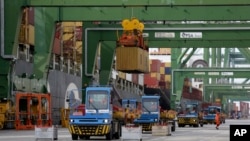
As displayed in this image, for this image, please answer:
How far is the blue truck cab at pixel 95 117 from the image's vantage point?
918 inches

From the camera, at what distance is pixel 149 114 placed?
113 ft

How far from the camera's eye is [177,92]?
8831cm

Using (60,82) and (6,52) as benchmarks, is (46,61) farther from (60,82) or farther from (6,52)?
(60,82)

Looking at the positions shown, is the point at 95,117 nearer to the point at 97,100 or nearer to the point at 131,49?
the point at 97,100

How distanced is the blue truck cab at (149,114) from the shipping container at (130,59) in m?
2.20

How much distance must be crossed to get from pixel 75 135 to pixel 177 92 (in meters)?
65.4

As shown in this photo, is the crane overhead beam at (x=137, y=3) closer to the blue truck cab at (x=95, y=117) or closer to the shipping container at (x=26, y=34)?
the blue truck cab at (x=95, y=117)

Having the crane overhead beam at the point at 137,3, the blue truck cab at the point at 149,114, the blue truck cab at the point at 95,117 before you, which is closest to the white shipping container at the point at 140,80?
the blue truck cab at the point at 149,114

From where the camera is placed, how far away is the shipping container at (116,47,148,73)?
3450cm

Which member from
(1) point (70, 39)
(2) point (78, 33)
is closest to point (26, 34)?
(1) point (70, 39)

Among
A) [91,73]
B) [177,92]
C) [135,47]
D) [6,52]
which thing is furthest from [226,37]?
[177,92]

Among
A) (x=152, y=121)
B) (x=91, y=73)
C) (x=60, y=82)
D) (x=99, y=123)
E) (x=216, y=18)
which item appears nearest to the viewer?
(x=99, y=123)

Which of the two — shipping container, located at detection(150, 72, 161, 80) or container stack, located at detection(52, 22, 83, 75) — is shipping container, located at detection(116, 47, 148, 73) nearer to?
container stack, located at detection(52, 22, 83, 75)

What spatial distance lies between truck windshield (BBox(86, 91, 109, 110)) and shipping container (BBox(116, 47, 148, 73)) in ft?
34.5
